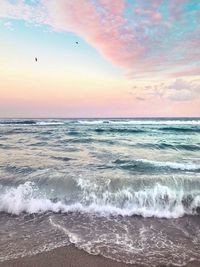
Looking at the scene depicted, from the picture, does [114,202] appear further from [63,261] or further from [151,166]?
[151,166]

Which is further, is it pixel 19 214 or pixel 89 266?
pixel 19 214

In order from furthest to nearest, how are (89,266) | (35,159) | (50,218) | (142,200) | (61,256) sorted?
(35,159) < (142,200) < (50,218) < (61,256) < (89,266)

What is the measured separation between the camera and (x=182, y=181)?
7035mm

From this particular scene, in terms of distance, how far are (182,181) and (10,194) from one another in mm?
4295

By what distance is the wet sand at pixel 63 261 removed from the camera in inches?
144

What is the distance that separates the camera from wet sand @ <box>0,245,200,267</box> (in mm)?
3662

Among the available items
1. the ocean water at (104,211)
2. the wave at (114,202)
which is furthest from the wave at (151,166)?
the wave at (114,202)

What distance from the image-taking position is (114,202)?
6.05 m

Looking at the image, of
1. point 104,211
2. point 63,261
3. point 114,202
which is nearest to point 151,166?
point 114,202

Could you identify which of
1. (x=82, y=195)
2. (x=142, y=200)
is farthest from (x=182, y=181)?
(x=82, y=195)

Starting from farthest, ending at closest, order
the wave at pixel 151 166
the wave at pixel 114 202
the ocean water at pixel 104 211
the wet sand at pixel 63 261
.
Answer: the wave at pixel 151 166 → the wave at pixel 114 202 → the ocean water at pixel 104 211 → the wet sand at pixel 63 261

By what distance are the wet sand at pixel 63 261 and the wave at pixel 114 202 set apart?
5.64ft

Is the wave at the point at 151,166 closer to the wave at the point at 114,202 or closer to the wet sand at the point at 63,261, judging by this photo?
the wave at the point at 114,202

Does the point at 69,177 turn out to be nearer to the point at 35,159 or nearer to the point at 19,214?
the point at 19,214
